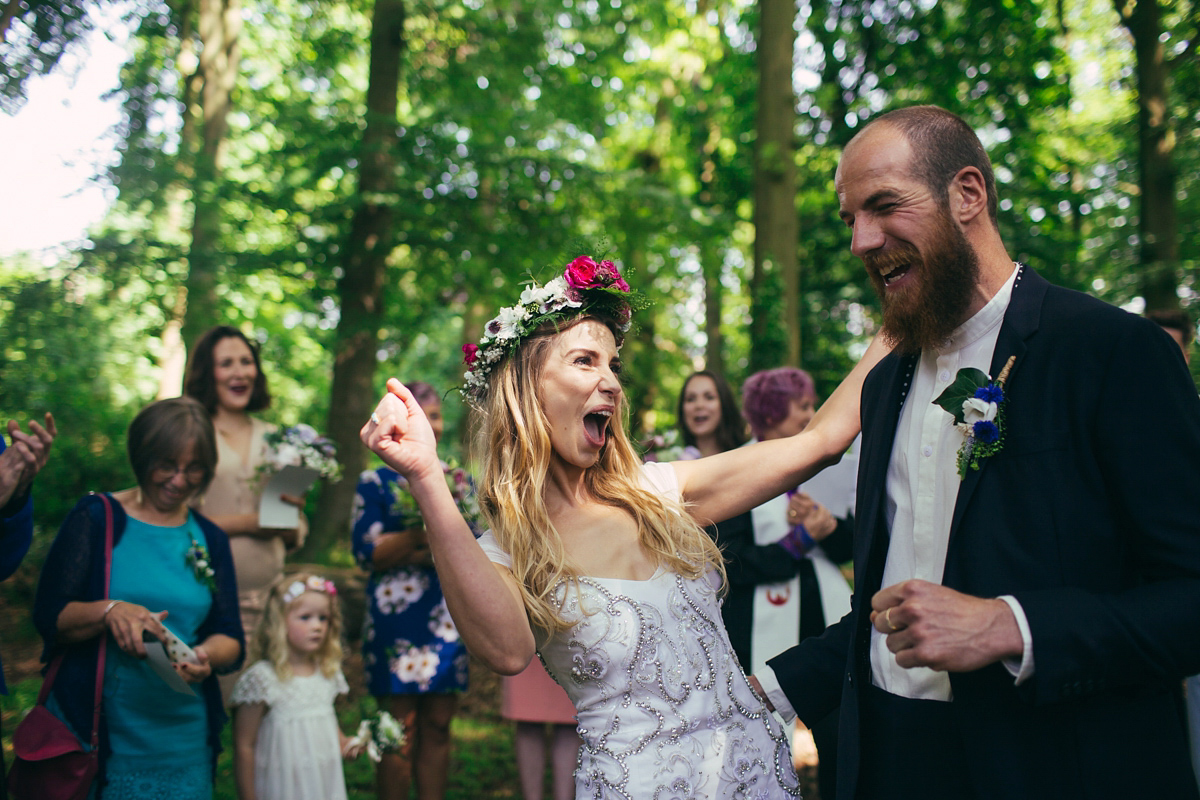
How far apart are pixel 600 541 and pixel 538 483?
26 cm

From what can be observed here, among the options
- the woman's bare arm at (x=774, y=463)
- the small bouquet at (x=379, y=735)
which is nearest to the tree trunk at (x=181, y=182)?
the small bouquet at (x=379, y=735)

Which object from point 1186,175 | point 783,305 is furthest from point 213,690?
point 1186,175

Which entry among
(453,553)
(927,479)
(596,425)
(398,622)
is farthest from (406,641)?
(927,479)

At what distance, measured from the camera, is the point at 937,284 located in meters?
2.04

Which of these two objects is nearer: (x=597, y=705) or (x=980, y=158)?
(x=980, y=158)

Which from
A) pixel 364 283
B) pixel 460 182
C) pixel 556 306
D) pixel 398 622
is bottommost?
pixel 398 622

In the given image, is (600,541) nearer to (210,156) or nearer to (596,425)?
(596,425)

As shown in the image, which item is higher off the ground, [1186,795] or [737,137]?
[737,137]

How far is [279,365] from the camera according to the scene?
12.9 m

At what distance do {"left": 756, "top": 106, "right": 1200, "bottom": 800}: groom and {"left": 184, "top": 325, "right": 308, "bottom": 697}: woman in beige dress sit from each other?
3.81m

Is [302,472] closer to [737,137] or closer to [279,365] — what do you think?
[279,365]

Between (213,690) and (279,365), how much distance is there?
9.66m

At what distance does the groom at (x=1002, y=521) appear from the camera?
5.28 feet

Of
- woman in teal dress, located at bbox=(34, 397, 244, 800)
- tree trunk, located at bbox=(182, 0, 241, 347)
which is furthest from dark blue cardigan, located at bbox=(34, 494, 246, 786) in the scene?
tree trunk, located at bbox=(182, 0, 241, 347)
